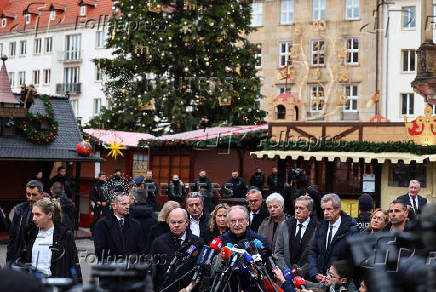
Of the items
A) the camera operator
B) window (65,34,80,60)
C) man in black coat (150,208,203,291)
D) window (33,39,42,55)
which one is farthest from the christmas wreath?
window (33,39,42,55)

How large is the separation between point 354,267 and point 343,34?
41138 mm

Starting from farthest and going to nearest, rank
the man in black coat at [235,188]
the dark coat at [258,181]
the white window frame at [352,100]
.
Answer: the white window frame at [352,100] < the dark coat at [258,181] < the man in black coat at [235,188]

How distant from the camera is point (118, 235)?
8.62 meters

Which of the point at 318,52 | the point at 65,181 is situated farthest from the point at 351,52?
the point at 65,181

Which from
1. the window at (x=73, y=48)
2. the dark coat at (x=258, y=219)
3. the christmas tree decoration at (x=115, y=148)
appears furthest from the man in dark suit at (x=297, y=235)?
the window at (x=73, y=48)

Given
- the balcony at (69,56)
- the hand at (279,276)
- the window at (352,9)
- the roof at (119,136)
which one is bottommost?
the hand at (279,276)

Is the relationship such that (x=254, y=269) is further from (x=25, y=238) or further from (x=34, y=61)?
(x=34, y=61)

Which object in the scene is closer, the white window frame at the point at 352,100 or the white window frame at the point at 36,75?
the white window frame at the point at 352,100

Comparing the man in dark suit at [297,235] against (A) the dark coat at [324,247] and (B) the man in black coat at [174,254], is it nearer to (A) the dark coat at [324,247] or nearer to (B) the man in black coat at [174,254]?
(A) the dark coat at [324,247]

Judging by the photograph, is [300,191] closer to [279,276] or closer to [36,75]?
[279,276]

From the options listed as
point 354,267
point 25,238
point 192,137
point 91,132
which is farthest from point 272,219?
point 91,132

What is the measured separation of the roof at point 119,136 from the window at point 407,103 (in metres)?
16.7

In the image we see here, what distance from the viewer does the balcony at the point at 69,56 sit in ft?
190

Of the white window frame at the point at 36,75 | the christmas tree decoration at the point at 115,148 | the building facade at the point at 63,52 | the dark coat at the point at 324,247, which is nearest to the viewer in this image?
the dark coat at the point at 324,247
